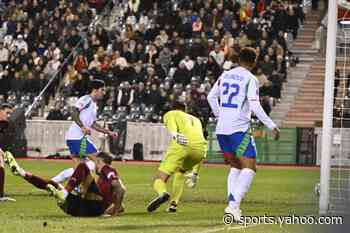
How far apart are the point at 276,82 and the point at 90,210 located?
21237mm

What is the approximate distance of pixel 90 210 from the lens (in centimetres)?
1233

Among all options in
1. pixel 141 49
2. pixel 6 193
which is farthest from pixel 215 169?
pixel 6 193

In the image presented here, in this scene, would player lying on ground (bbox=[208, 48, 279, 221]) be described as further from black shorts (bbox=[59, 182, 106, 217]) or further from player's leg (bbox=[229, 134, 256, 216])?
black shorts (bbox=[59, 182, 106, 217])

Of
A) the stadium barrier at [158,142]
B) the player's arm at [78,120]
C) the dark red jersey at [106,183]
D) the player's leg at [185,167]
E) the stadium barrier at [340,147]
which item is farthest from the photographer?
the stadium barrier at [158,142]

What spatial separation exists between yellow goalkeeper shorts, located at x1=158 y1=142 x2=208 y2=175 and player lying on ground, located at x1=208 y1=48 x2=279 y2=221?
1.95 m

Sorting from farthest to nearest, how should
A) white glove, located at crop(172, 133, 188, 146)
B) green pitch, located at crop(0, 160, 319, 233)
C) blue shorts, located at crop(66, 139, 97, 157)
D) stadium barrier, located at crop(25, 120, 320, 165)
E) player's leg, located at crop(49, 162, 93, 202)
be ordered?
stadium barrier, located at crop(25, 120, 320, 165) → blue shorts, located at crop(66, 139, 97, 157) → white glove, located at crop(172, 133, 188, 146) → player's leg, located at crop(49, 162, 93, 202) → green pitch, located at crop(0, 160, 319, 233)

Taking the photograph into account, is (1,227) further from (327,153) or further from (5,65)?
(5,65)

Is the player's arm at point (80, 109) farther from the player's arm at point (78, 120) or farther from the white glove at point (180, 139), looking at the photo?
the white glove at point (180, 139)

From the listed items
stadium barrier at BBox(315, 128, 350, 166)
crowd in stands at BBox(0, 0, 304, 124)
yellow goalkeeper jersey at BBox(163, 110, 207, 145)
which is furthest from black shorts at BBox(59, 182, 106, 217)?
crowd in stands at BBox(0, 0, 304, 124)

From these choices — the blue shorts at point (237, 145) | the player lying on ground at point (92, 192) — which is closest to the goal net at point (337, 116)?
the blue shorts at point (237, 145)

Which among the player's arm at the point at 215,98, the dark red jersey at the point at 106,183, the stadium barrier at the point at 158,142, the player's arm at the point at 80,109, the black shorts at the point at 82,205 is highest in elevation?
the player's arm at the point at 215,98

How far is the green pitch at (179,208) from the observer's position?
1078 cm

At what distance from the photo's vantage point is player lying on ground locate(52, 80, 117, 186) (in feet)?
50.7

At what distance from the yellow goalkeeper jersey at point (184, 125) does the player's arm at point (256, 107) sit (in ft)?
7.63
